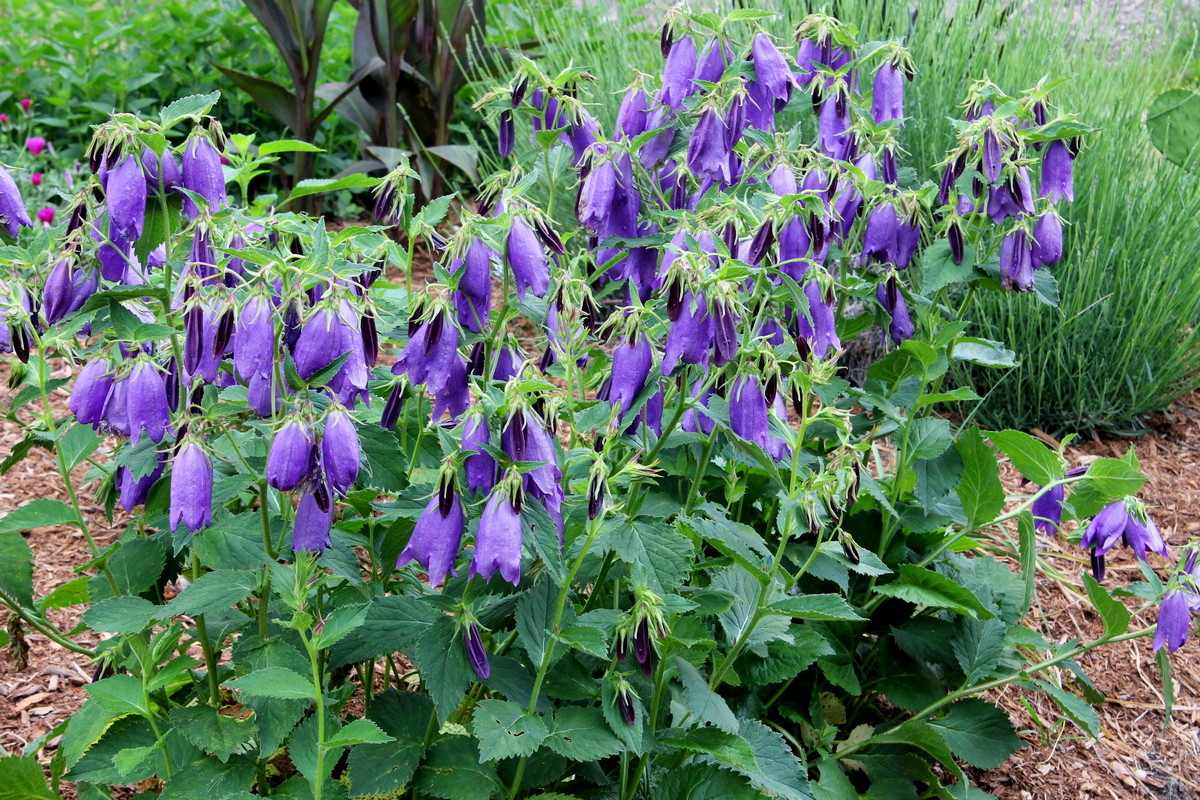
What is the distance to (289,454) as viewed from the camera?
143cm

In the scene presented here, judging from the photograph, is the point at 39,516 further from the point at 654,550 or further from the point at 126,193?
the point at 654,550

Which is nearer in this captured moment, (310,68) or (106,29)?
(310,68)

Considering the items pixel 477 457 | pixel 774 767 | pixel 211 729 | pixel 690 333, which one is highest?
pixel 690 333

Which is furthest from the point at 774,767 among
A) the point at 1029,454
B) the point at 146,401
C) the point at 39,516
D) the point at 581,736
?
the point at 39,516

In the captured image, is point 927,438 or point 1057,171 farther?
point 927,438

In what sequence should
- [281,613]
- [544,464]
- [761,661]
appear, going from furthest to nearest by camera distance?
[761,661], [281,613], [544,464]

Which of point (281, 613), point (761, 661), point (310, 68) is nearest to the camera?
point (281, 613)

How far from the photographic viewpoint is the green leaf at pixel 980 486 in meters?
2.28

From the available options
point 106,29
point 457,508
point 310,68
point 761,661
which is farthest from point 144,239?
point 106,29

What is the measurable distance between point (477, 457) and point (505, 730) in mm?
436

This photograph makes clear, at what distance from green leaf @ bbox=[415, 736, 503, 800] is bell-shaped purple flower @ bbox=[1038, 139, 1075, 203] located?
159 centimetres

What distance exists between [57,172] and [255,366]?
498 centimetres

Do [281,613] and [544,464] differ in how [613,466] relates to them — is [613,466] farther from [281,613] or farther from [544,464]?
[281,613]

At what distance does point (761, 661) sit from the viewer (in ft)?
7.18
